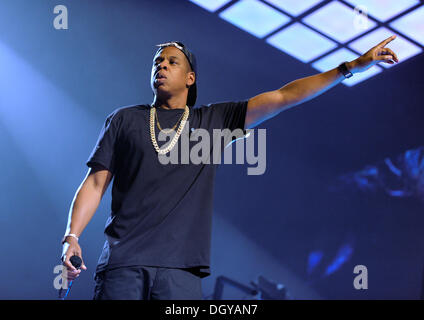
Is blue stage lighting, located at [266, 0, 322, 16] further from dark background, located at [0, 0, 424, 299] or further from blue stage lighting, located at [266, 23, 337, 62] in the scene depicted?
dark background, located at [0, 0, 424, 299]

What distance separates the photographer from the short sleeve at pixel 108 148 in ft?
5.80

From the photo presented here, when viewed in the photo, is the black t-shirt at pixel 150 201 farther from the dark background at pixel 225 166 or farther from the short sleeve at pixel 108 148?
the dark background at pixel 225 166

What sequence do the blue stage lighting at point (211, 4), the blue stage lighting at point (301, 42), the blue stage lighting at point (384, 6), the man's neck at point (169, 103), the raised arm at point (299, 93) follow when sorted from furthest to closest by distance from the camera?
the blue stage lighting at point (301, 42), the blue stage lighting at point (211, 4), the blue stage lighting at point (384, 6), the man's neck at point (169, 103), the raised arm at point (299, 93)

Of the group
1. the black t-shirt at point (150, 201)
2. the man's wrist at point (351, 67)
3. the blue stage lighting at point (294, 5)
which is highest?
→ the blue stage lighting at point (294, 5)

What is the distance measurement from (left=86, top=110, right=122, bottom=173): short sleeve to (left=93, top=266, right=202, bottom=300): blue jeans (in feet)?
1.21

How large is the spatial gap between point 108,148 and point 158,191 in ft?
0.82

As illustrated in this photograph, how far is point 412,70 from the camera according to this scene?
6453mm

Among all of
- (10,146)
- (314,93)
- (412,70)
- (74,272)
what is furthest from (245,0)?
(74,272)

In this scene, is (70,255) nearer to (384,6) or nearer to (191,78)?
(191,78)

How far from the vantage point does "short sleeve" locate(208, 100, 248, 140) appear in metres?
1.88

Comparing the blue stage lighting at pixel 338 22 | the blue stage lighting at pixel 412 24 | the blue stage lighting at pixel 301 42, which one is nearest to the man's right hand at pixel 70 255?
the blue stage lighting at pixel 338 22

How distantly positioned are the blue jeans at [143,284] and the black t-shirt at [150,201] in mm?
22

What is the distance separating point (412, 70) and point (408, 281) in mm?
2622
